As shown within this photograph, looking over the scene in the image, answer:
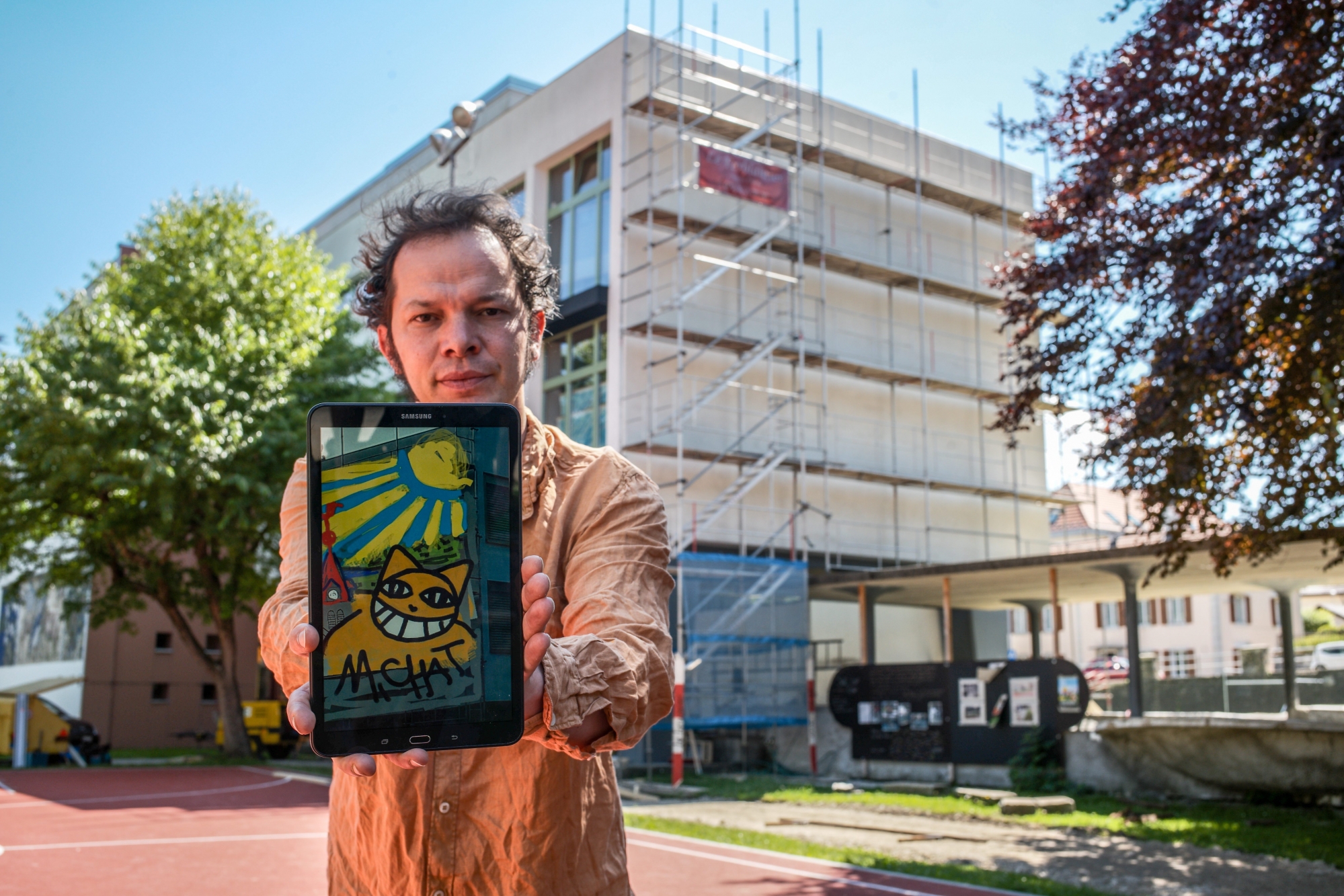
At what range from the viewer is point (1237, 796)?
17.4 m

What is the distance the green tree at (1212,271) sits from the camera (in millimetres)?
10555

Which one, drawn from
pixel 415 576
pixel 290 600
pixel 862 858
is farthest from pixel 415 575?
pixel 862 858

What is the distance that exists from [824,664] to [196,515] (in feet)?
49.9

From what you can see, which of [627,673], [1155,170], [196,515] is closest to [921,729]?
[1155,170]

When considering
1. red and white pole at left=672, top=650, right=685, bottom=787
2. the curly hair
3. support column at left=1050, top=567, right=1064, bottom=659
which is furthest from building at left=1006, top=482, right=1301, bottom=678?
the curly hair

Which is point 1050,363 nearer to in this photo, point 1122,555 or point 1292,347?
point 1292,347

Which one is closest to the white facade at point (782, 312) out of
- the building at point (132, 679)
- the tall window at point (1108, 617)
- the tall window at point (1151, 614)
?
the building at point (132, 679)

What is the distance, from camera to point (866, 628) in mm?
25828

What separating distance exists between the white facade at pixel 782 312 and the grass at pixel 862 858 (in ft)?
39.3

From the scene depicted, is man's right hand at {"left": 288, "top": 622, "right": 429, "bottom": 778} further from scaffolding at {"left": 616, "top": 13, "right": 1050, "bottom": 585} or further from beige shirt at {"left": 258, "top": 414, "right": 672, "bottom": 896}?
scaffolding at {"left": 616, "top": 13, "right": 1050, "bottom": 585}

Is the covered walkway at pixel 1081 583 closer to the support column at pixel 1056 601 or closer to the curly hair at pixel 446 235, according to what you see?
the support column at pixel 1056 601

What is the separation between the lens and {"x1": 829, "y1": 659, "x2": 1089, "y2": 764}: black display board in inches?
778

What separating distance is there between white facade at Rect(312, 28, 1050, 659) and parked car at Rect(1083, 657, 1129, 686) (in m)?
9.75

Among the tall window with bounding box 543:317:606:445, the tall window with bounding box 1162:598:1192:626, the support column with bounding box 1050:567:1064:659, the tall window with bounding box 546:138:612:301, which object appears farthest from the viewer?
the tall window with bounding box 1162:598:1192:626
